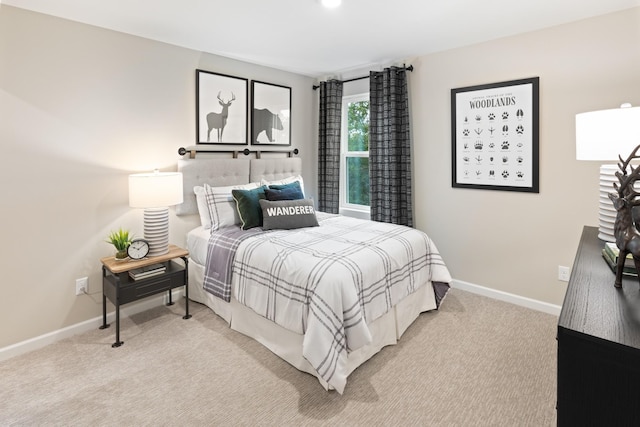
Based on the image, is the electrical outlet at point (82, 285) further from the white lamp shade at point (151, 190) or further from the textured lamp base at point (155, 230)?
the white lamp shade at point (151, 190)

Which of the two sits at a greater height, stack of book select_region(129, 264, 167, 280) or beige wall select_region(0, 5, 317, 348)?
beige wall select_region(0, 5, 317, 348)

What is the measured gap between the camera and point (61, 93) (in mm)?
2633

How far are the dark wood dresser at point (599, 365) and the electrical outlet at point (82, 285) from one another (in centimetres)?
323

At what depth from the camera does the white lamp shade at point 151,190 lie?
9.01 ft

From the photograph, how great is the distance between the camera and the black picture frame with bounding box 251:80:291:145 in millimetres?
3961

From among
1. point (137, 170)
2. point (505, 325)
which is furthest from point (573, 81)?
point (137, 170)

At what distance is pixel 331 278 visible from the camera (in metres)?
2.08

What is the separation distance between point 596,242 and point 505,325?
1.23m

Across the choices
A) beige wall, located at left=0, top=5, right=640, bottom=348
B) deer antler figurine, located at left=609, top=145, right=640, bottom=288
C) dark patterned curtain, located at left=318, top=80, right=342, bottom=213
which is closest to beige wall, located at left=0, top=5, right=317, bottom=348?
beige wall, located at left=0, top=5, right=640, bottom=348

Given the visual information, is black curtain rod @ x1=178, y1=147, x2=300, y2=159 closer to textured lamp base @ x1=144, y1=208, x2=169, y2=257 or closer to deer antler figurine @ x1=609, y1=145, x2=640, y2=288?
textured lamp base @ x1=144, y1=208, x2=169, y2=257

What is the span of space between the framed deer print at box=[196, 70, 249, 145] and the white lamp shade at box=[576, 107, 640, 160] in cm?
305

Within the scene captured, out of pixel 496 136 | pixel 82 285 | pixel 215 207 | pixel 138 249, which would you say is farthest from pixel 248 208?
pixel 496 136

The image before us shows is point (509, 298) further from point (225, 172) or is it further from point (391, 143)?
point (225, 172)

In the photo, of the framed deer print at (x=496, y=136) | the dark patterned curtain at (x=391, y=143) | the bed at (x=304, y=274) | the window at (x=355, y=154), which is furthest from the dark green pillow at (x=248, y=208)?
the framed deer print at (x=496, y=136)
